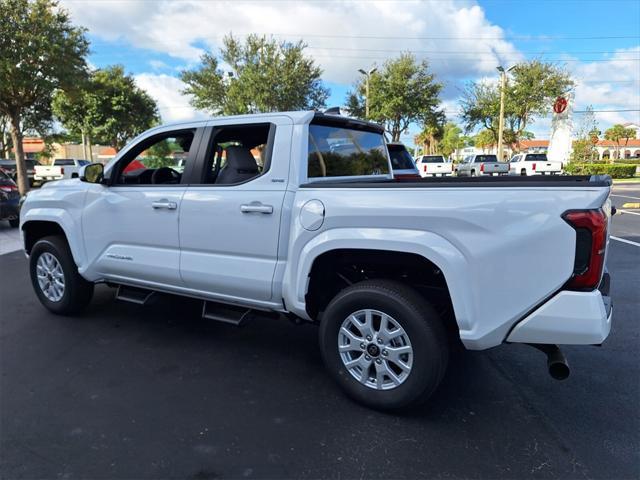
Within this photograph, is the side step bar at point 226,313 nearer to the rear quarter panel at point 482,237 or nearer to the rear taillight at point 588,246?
the rear quarter panel at point 482,237

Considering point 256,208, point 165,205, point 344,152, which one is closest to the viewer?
point 256,208

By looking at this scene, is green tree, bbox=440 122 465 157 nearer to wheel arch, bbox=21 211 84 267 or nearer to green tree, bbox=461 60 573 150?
green tree, bbox=461 60 573 150

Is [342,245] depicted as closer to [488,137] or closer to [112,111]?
[112,111]

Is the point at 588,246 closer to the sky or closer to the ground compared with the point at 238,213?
closer to the ground

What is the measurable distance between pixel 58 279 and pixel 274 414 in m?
3.06

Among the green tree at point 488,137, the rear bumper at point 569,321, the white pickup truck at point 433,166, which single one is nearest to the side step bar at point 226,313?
the rear bumper at point 569,321


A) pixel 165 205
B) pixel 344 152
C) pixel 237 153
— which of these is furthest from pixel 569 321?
pixel 165 205

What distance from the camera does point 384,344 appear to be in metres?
2.95

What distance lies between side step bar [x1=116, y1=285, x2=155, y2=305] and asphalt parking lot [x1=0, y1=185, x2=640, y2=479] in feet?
1.09

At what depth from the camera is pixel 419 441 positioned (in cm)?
271

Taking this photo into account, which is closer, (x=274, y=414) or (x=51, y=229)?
(x=274, y=414)

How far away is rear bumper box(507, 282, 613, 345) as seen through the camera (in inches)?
95.9

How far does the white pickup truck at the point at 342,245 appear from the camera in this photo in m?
2.47

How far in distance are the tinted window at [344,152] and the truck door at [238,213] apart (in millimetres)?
272
